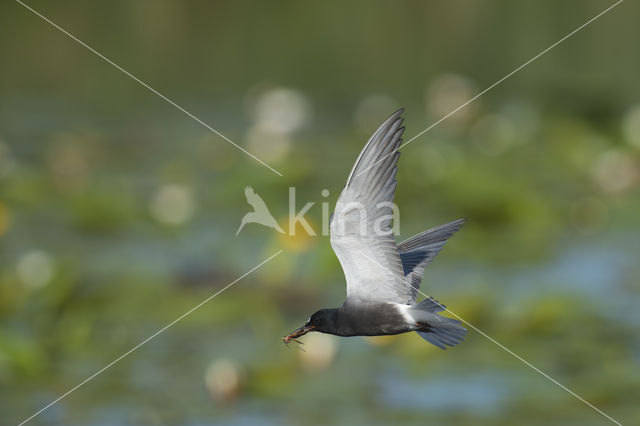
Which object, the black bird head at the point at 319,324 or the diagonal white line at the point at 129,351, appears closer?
the black bird head at the point at 319,324

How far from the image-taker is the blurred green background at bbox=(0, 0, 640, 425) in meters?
4.18

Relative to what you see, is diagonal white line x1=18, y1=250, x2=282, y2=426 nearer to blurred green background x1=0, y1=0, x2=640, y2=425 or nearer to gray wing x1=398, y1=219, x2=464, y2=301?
blurred green background x1=0, y1=0, x2=640, y2=425

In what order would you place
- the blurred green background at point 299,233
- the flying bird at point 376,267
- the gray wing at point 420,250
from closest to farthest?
the flying bird at point 376,267 → the gray wing at point 420,250 → the blurred green background at point 299,233

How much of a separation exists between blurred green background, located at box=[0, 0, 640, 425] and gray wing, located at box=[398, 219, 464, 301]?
262 centimetres

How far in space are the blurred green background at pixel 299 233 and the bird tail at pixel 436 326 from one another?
2.74 metres

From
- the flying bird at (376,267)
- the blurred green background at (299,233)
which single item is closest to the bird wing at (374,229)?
the flying bird at (376,267)

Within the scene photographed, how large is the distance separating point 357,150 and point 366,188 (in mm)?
5472

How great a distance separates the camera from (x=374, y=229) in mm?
1317

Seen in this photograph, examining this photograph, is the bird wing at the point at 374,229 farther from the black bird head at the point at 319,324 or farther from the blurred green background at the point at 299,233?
the blurred green background at the point at 299,233

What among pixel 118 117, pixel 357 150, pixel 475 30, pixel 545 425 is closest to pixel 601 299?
pixel 545 425

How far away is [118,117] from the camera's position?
8.10 m

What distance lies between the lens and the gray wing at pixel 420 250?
4.59ft

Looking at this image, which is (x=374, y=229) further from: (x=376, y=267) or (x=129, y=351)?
(x=129, y=351)

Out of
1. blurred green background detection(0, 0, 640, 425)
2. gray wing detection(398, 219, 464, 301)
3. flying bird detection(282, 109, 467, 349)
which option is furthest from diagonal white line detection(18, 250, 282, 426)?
flying bird detection(282, 109, 467, 349)
